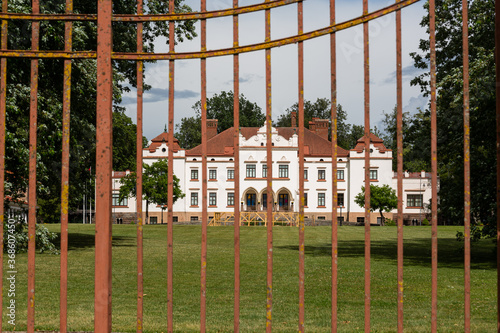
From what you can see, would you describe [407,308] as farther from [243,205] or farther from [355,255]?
[243,205]

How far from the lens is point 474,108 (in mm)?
11773

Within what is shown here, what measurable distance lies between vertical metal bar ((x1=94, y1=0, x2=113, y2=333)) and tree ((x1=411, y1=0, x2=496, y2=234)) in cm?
1011

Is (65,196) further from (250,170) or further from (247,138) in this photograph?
(250,170)

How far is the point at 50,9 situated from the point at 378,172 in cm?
3953

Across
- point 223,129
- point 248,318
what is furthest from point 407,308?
point 223,129

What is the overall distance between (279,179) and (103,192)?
47110 millimetres

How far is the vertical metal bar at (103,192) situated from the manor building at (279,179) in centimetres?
4465

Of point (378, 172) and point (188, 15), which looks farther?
point (378, 172)

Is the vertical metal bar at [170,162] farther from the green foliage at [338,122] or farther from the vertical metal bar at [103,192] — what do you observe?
the green foliage at [338,122]

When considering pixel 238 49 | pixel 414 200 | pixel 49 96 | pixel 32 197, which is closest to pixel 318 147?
pixel 414 200

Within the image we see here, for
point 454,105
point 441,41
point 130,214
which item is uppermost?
point 441,41

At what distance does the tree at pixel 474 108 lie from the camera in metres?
11.6

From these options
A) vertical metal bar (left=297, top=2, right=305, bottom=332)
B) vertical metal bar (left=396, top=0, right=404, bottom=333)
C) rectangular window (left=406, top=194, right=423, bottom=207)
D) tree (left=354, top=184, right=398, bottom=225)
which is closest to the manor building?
rectangular window (left=406, top=194, right=423, bottom=207)

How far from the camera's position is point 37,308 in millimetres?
6535
